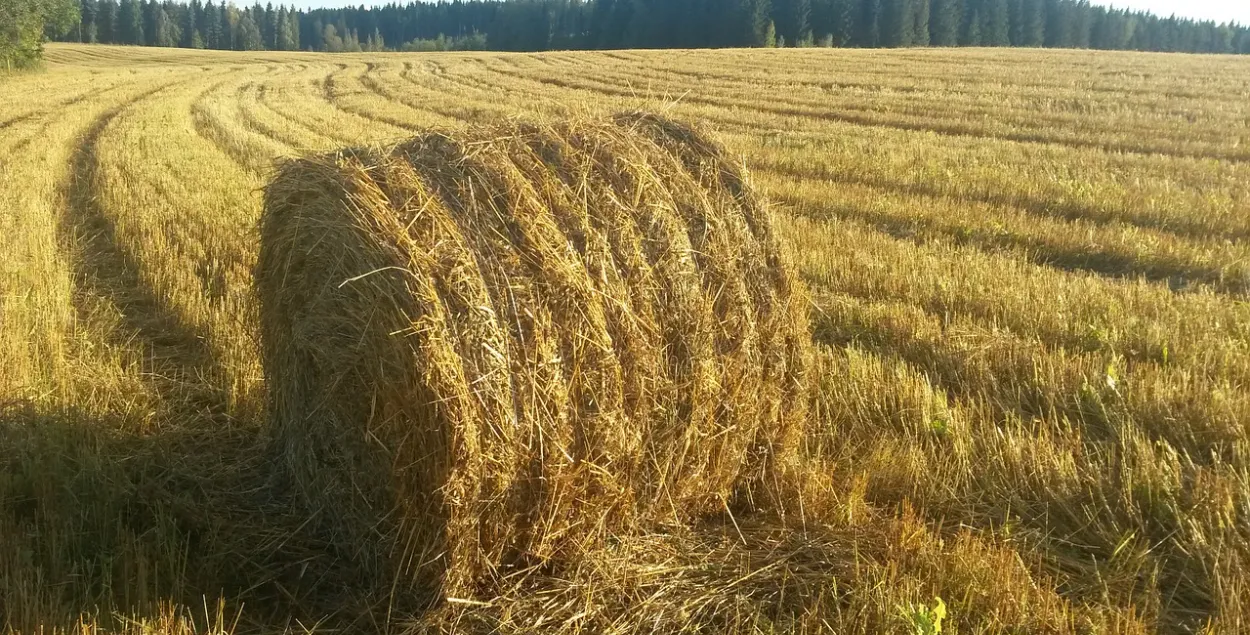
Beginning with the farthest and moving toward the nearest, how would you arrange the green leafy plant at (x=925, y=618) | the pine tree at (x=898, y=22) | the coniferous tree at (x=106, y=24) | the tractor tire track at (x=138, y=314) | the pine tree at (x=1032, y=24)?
the coniferous tree at (x=106, y=24), the pine tree at (x=1032, y=24), the pine tree at (x=898, y=22), the tractor tire track at (x=138, y=314), the green leafy plant at (x=925, y=618)

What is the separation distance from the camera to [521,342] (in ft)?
9.71

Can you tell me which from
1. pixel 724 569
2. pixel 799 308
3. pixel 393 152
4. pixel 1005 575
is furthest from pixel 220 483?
pixel 1005 575

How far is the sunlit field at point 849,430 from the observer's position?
9.92 ft

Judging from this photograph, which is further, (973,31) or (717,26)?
(973,31)

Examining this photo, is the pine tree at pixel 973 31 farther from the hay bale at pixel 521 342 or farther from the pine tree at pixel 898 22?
the hay bale at pixel 521 342

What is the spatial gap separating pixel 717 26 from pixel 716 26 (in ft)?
0.25

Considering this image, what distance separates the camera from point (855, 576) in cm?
305

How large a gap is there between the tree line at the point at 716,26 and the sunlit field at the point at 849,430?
50.5 metres

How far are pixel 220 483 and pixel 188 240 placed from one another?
436cm

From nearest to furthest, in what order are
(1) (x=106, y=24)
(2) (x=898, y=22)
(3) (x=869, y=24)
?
(2) (x=898, y=22)
(3) (x=869, y=24)
(1) (x=106, y=24)

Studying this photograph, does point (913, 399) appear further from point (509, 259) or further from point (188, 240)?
point (188, 240)

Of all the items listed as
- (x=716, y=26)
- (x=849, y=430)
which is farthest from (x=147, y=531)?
(x=716, y=26)

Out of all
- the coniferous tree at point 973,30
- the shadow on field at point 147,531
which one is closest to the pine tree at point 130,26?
the coniferous tree at point 973,30

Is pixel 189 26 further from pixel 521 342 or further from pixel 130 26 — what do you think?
pixel 521 342
